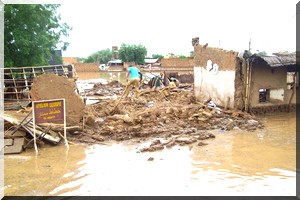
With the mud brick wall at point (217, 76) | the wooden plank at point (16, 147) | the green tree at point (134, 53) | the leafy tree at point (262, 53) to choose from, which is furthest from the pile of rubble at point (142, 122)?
the green tree at point (134, 53)

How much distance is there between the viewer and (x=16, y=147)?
7.51m

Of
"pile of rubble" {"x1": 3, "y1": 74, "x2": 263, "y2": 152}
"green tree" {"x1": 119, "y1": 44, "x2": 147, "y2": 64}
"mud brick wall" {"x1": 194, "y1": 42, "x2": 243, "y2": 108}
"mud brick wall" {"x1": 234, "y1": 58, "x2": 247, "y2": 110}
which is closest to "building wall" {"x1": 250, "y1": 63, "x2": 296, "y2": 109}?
"mud brick wall" {"x1": 234, "y1": 58, "x2": 247, "y2": 110}

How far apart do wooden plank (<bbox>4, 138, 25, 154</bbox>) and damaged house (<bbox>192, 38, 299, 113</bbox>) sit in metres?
8.25

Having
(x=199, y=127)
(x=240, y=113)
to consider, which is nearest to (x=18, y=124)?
(x=199, y=127)

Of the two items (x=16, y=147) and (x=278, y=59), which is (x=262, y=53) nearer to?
(x=278, y=59)

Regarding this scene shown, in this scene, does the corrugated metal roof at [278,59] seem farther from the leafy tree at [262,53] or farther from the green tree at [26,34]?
the green tree at [26,34]

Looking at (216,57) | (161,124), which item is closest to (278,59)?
(216,57)

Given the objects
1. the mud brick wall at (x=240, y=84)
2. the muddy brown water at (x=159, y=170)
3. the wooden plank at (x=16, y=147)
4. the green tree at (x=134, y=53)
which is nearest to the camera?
the muddy brown water at (x=159, y=170)

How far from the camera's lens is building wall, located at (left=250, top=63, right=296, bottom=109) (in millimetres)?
12531

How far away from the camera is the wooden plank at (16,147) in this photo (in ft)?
24.2

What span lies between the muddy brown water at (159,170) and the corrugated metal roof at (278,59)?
13.7 feet

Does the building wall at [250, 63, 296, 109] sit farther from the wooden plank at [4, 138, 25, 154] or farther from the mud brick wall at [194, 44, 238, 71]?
the wooden plank at [4, 138, 25, 154]

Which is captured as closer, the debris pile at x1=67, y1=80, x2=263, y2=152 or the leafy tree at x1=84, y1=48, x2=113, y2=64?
the debris pile at x1=67, y1=80, x2=263, y2=152

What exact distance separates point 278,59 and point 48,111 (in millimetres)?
9321
